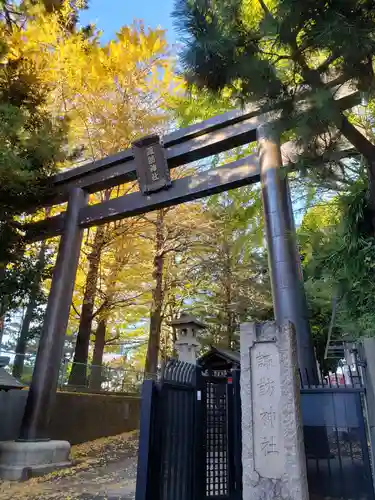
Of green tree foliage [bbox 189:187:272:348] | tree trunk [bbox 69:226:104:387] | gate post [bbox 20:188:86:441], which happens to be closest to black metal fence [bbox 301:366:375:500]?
gate post [bbox 20:188:86:441]

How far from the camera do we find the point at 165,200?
794 cm

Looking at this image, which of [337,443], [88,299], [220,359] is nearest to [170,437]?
[337,443]

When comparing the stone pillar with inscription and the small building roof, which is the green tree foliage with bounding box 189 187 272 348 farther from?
the stone pillar with inscription

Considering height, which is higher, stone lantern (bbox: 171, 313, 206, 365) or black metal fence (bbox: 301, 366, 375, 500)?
stone lantern (bbox: 171, 313, 206, 365)

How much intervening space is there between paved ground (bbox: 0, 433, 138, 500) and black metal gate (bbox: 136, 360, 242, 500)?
149 cm

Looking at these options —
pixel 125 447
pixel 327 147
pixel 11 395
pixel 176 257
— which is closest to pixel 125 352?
pixel 176 257

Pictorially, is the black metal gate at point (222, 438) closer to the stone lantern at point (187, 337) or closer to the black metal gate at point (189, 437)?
the black metal gate at point (189, 437)

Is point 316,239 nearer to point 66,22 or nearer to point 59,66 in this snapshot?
point 59,66

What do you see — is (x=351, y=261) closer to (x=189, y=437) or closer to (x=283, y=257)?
(x=283, y=257)

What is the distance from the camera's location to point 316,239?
210 inches

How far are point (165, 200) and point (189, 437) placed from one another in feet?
15.9

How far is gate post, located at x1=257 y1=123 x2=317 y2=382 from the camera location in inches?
219

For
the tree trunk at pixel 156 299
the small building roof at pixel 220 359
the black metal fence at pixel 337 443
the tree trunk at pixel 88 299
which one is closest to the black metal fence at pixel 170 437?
the black metal fence at pixel 337 443

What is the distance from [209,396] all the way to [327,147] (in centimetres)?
329
